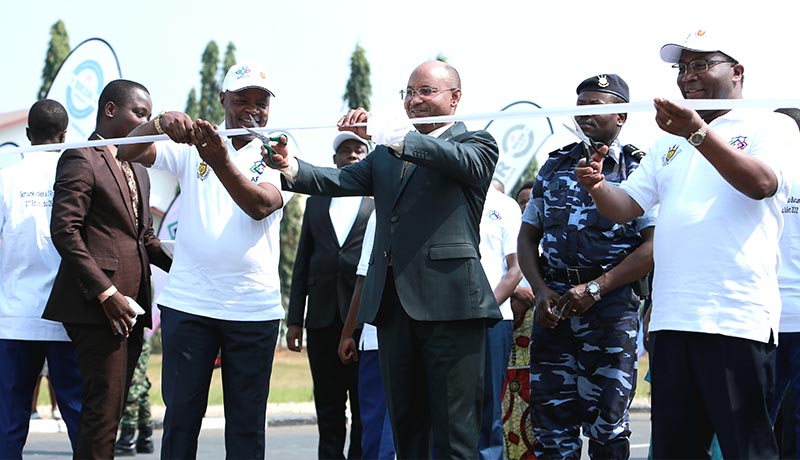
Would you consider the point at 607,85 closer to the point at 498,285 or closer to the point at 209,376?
the point at 498,285

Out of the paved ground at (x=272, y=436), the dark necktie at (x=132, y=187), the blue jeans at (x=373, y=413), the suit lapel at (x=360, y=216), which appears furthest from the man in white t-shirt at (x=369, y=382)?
the paved ground at (x=272, y=436)

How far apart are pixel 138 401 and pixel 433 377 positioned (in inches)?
195

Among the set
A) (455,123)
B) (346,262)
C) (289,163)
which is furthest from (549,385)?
(346,262)

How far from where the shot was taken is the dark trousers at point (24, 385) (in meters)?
6.11

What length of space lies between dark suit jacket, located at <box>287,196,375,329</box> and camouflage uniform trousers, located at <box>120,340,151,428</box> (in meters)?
1.76

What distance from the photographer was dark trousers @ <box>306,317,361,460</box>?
797 cm

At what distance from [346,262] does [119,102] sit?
2.39 metres

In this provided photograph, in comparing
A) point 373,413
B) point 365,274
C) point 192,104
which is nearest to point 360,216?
point 365,274

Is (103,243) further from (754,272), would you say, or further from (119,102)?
(754,272)

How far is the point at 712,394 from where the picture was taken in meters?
4.28

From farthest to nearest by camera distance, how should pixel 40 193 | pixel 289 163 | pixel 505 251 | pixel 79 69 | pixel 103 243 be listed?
pixel 79 69
pixel 505 251
pixel 40 193
pixel 103 243
pixel 289 163

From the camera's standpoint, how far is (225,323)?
217 inches

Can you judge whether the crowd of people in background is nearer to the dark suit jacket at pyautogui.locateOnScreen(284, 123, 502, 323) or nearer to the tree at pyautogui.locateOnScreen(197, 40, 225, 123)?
the dark suit jacket at pyautogui.locateOnScreen(284, 123, 502, 323)

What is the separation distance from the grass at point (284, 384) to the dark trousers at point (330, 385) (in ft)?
16.5
